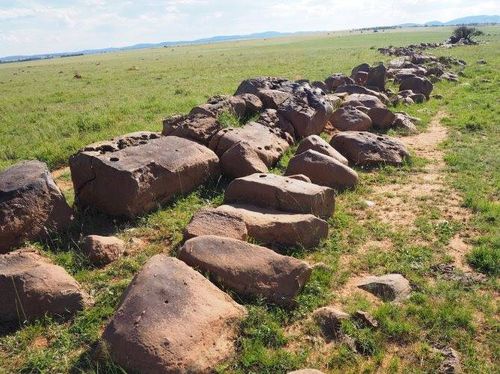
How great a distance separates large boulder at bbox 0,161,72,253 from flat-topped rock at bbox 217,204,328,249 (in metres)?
2.96

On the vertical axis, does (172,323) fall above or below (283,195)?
below

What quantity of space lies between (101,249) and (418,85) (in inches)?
738

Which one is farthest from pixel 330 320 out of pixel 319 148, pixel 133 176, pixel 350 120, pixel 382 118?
pixel 382 118

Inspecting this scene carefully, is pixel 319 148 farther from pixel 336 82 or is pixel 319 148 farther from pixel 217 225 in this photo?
pixel 336 82

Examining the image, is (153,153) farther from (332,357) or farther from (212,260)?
(332,357)

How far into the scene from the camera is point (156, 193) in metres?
9.28

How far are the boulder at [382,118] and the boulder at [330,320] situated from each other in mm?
10952

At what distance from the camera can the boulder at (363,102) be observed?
16.9 meters

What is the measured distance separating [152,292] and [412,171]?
8353 millimetres

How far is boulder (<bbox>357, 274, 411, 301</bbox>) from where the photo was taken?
21.7 feet

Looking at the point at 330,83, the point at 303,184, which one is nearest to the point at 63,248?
the point at 303,184

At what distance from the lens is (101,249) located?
7.64 m

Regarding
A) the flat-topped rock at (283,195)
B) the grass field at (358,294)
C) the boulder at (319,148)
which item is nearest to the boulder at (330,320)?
the grass field at (358,294)

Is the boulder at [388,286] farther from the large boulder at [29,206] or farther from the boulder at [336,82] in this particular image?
the boulder at [336,82]
